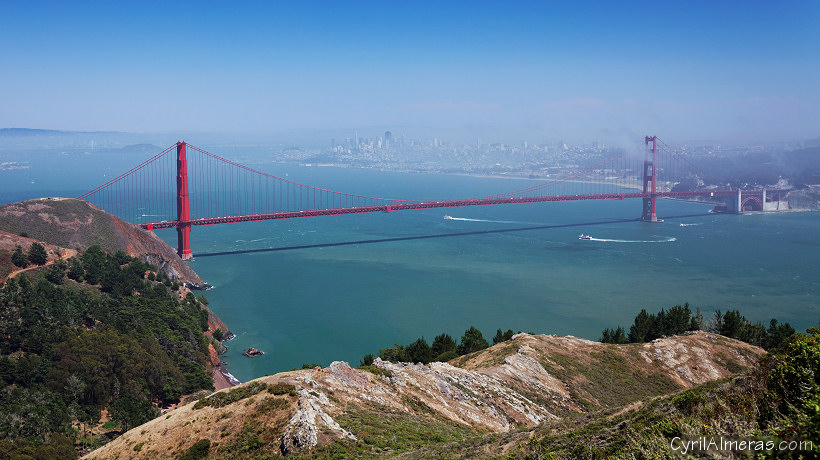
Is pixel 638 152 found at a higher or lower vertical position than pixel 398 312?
higher

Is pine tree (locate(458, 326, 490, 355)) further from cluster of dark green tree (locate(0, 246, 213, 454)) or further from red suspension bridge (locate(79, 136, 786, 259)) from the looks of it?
red suspension bridge (locate(79, 136, 786, 259))

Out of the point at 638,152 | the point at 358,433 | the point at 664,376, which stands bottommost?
the point at 664,376

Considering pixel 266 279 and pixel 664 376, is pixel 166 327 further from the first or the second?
pixel 664 376

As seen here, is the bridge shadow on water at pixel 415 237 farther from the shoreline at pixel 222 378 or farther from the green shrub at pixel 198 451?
the green shrub at pixel 198 451

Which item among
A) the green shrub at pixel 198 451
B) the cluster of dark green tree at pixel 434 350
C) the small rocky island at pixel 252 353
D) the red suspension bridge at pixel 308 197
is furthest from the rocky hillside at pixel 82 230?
the green shrub at pixel 198 451

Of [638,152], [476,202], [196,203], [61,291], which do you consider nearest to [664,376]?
[61,291]

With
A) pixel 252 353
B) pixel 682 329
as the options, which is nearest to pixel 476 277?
pixel 682 329
